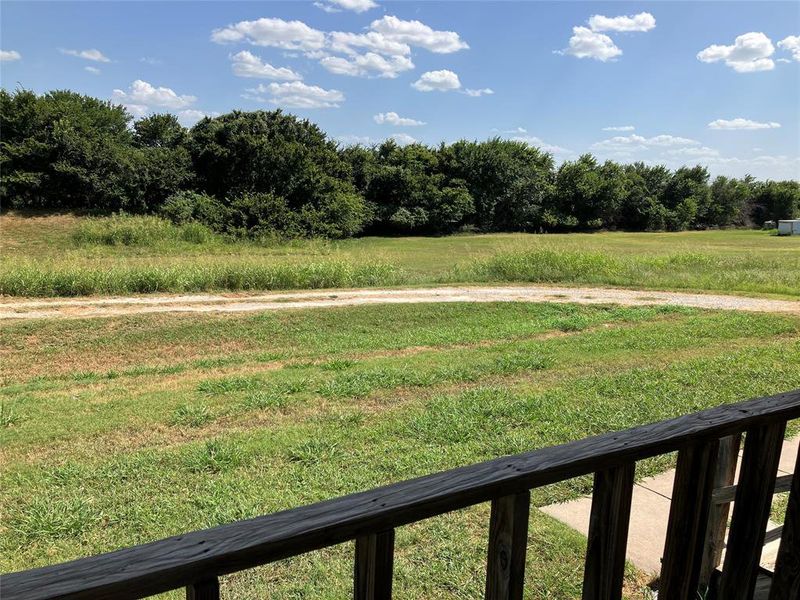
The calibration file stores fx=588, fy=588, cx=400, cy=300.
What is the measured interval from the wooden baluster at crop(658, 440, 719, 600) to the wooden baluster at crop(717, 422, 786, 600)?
0.18 meters

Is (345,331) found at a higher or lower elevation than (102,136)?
lower

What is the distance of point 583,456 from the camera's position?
4.98 ft

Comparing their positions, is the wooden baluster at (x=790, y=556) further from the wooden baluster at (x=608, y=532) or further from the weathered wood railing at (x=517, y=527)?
the wooden baluster at (x=608, y=532)

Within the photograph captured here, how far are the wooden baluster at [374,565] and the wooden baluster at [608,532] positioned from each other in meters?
0.66

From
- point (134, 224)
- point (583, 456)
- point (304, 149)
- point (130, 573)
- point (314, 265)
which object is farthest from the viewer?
point (304, 149)

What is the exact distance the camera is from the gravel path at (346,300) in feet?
39.0

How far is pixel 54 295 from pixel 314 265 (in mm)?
6472

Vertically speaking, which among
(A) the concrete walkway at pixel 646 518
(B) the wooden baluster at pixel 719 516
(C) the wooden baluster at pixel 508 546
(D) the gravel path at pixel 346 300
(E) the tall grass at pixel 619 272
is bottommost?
(D) the gravel path at pixel 346 300

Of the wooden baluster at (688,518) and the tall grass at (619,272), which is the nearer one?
the wooden baluster at (688,518)

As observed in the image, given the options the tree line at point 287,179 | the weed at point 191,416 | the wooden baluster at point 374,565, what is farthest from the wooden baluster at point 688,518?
the tree line at point 287,179

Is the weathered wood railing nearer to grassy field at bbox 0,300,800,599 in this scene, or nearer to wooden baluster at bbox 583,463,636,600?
wooden baluster at bbox 583,463,636,600

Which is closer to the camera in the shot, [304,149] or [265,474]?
[265,474]

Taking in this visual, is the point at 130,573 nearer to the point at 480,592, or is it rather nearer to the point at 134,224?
the point at 480,592

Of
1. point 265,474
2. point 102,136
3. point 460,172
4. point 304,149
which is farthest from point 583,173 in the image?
point 265,474
